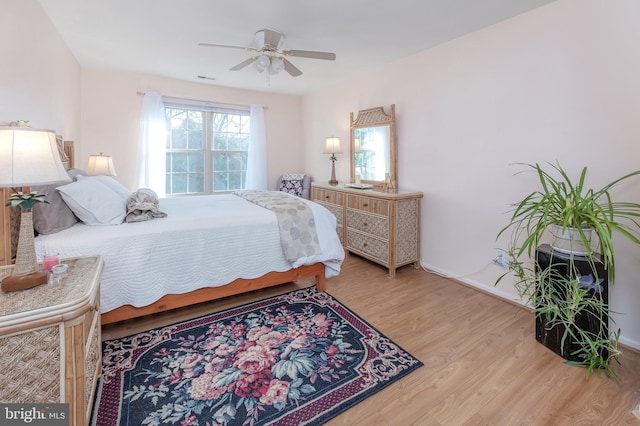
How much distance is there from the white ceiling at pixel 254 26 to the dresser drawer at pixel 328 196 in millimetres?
1522

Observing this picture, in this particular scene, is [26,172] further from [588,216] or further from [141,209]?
[588,216]

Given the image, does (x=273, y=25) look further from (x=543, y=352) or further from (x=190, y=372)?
(x=543, y=352)

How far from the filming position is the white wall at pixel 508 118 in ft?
6.44

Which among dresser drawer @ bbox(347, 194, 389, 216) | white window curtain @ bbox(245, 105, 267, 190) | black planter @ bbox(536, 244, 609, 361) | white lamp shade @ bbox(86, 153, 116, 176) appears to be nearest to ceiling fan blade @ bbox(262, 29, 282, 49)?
dresser drawer @ bbox(347, 194, 389, 216)

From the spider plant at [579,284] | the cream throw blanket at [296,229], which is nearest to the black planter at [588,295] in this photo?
the spider plant at [579,284]

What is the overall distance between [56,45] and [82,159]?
1.60m

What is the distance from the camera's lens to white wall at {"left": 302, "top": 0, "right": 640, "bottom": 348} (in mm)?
1964

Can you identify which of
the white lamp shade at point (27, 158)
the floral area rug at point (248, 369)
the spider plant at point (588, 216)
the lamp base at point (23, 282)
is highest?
the white lamp shade at point (27, 158)

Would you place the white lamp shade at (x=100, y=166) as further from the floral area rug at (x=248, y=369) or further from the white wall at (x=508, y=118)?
the white wall at (x=508, y=118)

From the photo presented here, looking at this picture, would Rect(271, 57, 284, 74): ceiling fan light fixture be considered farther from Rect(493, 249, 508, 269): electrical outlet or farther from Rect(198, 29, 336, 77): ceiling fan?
Rect(493, 249, 508, 269): electrical outlet

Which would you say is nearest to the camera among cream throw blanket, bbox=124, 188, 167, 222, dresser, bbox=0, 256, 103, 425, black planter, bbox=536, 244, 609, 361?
dresser, bbox=0, 256, 103, 425

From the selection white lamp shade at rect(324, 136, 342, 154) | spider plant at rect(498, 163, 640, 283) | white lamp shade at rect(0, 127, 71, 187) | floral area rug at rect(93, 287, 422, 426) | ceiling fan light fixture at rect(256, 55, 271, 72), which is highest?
ceiling fan light fixture at rect(256, 55, 271, 72)

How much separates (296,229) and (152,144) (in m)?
2.89

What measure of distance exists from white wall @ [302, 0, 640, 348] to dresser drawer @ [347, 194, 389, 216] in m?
0.50
